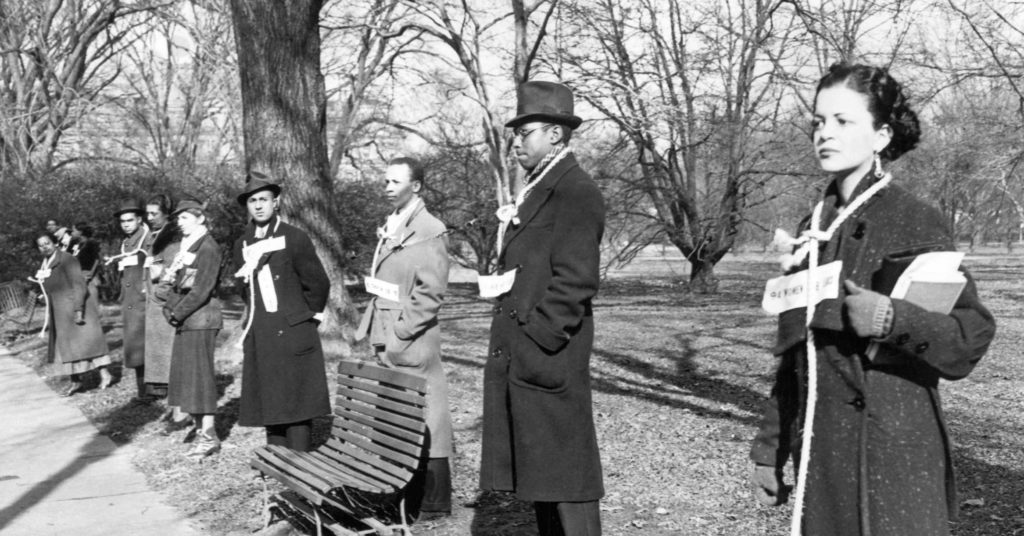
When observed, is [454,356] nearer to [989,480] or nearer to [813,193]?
[989,480]

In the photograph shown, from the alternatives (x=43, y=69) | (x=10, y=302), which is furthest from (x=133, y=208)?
(x=43, y=69)

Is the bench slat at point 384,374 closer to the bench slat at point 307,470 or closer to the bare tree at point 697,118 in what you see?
the bench slat at point 307,470

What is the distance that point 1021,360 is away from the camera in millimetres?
11148

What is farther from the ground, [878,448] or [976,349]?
[976,349]

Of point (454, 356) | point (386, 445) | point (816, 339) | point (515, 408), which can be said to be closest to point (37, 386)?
point (454, 356)

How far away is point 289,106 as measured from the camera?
37.0 ft

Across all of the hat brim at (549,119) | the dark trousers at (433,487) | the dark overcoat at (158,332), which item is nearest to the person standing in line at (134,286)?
the dark overcoat at (158,332)

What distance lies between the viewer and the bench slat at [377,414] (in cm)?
485

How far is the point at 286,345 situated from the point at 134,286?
4.34 meters

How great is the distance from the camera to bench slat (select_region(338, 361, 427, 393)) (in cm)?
486

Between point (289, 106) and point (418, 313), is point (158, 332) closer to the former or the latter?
point (289, 106)

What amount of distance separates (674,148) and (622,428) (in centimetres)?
1451

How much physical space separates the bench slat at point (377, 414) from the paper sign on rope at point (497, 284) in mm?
1149

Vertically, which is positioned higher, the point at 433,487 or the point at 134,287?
the point at 134,287
